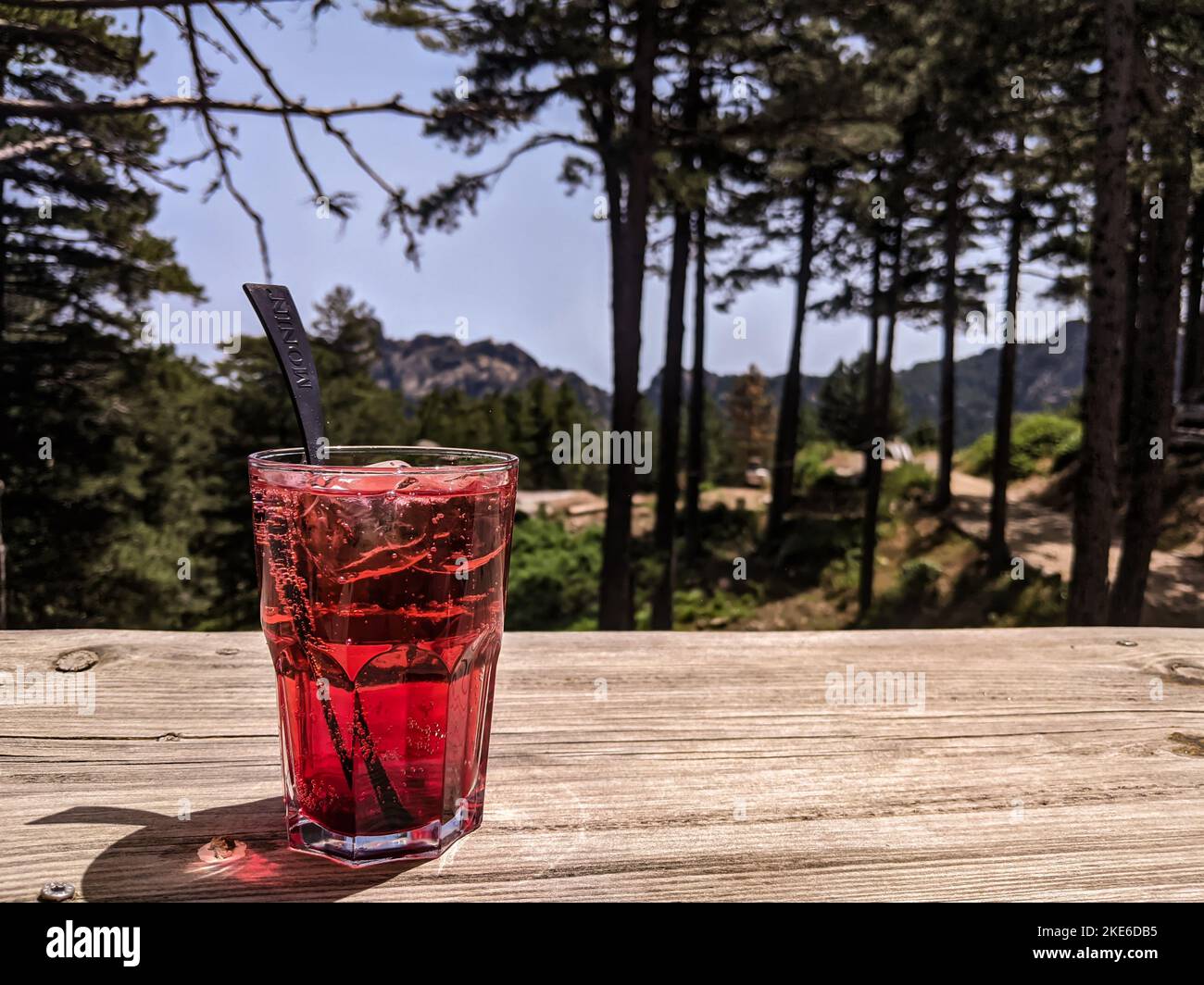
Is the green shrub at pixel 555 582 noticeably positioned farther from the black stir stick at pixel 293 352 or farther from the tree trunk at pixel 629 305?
the black stir stick at pixel 293 352

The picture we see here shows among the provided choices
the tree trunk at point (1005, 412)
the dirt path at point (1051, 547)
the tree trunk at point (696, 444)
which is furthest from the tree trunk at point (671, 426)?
the dirt path at point (1051, 547)

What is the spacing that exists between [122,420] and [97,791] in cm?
1823

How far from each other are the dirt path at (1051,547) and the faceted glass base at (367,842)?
552 inches

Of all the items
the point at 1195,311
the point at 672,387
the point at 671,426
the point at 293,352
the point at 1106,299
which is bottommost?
the point at 293,352

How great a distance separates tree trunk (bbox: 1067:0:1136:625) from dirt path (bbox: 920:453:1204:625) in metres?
4.66

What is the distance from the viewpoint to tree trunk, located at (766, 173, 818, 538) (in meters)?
19.8

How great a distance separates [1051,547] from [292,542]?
66.1 feet

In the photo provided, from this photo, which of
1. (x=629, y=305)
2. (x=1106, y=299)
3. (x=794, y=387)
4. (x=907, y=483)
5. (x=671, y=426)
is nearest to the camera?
(x=1106, y=299)

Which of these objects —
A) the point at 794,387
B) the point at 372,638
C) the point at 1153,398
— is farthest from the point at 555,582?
the point at 372,638

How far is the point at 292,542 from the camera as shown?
884 mm

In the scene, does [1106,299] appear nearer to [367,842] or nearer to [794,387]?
[367,842]

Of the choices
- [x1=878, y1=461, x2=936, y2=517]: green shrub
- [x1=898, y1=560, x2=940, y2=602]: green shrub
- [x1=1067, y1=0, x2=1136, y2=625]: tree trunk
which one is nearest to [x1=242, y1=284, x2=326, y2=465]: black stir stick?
[x1=1067, y1=0, x2=1136, y2=625]: tree trunk

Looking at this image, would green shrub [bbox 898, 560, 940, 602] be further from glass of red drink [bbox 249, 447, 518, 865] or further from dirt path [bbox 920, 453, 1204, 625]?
glass of red drink [bbox 249, 447, 518, 865]
